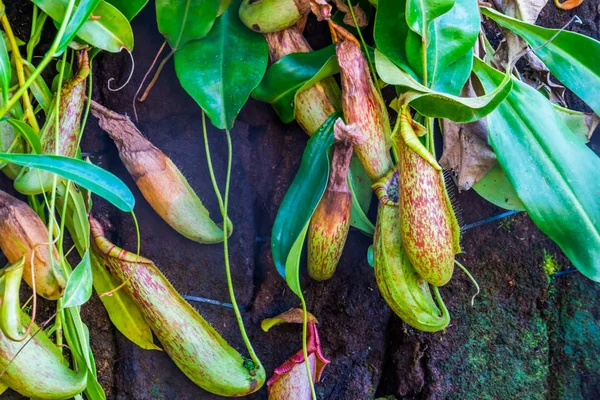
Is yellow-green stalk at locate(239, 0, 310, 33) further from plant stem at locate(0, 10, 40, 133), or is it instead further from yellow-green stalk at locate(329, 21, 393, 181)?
plant stem at locate(0, 10, 40, 133)

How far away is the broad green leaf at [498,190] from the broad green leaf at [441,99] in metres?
0.24

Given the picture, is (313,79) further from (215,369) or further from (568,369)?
(568,369)

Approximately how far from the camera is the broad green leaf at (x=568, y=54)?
3.72 ft

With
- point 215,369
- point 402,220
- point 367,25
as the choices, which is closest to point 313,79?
point 367,25

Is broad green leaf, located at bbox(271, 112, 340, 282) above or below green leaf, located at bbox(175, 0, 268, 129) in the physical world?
below

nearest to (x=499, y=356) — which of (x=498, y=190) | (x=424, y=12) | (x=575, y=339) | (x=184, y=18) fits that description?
(x=575, y=339)

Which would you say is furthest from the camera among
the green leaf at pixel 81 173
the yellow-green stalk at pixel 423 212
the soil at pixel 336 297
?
the soil at pixel 336 297

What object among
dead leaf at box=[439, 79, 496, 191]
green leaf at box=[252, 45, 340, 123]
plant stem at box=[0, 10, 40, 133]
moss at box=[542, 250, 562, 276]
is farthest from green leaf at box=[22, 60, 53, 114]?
moss at box=[542, 250, 562, 276]

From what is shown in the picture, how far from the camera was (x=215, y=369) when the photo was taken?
3.73 ft

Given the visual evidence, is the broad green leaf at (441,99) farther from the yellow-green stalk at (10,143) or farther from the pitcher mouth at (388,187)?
the yellow-green stalk at (10,143)

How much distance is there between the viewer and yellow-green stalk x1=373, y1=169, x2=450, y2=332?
1.06 metres

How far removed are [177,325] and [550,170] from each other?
28.9 inches

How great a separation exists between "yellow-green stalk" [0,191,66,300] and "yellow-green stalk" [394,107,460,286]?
2.00 feet

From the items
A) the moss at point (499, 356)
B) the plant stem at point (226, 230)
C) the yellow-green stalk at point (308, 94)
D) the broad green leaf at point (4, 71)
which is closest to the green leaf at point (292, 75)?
the yellow-green stalk at point (308, 94)
